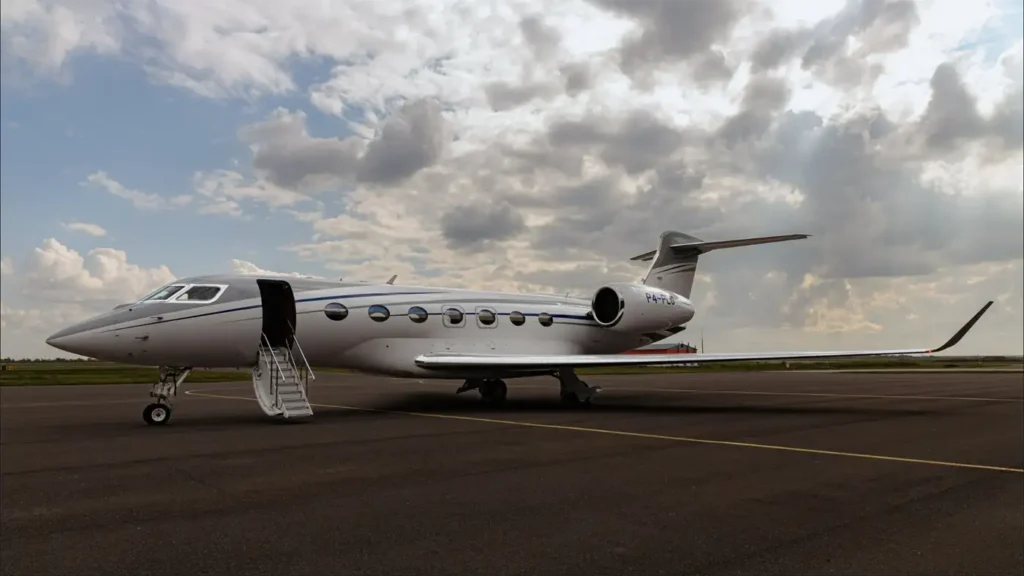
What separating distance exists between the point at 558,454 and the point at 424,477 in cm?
232

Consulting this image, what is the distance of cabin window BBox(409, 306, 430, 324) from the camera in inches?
645

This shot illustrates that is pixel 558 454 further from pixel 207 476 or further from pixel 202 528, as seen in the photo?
pixel 202 528

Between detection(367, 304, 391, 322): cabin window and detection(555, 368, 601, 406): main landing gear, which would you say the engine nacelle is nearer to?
detection(555, 368, 601, 406): main landing gear

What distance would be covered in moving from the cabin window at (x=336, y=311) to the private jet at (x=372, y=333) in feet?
0.08

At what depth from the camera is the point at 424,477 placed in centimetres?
736

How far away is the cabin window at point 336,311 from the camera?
49.5 feet

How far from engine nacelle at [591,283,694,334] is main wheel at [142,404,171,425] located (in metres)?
11.8

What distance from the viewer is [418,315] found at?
54.1 feet

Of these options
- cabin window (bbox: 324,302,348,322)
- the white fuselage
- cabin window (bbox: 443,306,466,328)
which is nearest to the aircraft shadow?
the white fuselage

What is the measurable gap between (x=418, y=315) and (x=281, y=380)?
11.6 ft

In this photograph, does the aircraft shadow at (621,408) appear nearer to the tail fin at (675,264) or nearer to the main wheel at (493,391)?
the main wheel at (493,391)

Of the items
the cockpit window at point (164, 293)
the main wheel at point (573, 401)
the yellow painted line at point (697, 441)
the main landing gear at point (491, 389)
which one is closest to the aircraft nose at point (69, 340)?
the cockpit window at point (164, 293)

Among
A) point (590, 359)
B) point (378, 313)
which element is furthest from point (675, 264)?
point (378, 313)

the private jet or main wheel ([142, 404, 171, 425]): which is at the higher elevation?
the private jet
